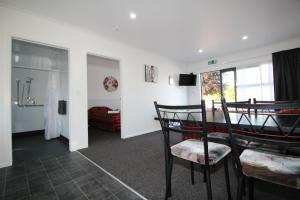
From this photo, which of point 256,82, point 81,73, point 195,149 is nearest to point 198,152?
point 195,149

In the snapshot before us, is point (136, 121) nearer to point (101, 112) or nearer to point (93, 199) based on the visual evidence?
point (101, 112)

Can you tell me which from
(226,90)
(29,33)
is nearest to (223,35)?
(226,90)

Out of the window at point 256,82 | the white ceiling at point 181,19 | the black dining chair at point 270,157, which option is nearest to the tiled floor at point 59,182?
the black dining chair at point 270,157

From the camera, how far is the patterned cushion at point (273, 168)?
0.81 m

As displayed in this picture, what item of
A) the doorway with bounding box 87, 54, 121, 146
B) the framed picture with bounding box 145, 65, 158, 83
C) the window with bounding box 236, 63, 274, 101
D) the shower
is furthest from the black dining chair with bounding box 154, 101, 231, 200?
the shower

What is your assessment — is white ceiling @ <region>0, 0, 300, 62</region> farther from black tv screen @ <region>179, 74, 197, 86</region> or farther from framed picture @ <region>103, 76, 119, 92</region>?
framed picture @ <region>103, 76, 119, 92</region>

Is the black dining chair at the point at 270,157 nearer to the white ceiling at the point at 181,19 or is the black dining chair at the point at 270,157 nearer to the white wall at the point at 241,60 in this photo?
the white ceiling at the point at 181,19

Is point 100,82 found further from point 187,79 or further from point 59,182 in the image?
point 59,182

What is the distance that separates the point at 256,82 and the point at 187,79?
2298 mm

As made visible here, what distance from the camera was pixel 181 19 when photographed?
2803mm

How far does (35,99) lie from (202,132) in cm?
534

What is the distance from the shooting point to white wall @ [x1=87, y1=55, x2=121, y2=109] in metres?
6.09

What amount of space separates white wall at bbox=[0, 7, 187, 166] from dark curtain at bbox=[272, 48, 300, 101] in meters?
3.13

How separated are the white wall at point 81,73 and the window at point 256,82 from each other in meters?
2.42
